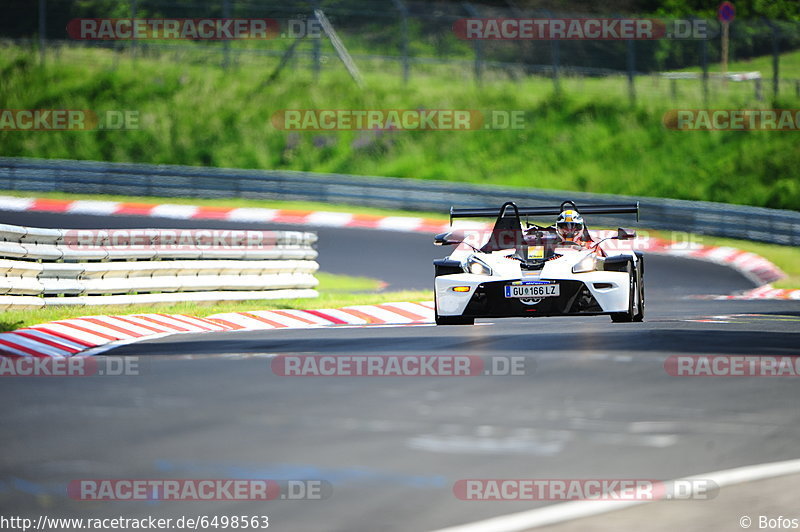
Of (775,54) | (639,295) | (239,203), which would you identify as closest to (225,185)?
(239,203)

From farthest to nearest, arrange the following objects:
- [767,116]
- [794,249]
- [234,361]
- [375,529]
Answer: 1. [767,116]
2. [794,249]
3. [234,361]
4. [375,529]

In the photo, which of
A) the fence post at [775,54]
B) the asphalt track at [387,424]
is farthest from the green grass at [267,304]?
the fence post at [775,54]

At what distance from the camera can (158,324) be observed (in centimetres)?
1361

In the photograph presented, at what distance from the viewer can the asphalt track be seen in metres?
6.31

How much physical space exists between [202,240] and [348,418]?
8.24 meters

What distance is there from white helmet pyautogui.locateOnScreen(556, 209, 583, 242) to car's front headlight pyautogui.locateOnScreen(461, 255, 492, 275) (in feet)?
3.96

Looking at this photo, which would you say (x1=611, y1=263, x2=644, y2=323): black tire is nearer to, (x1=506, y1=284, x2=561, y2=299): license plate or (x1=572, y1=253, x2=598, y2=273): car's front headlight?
(x1=572, y1=253, x2=598, y2=273): car's front headlight

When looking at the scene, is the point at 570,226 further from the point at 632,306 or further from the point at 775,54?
the point at 775,54

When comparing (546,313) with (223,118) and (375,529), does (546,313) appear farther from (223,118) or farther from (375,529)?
(223,118)

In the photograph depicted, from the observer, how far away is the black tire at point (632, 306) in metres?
12.4

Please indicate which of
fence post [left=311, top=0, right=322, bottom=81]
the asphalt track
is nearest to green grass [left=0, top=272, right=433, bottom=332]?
the asphalt track

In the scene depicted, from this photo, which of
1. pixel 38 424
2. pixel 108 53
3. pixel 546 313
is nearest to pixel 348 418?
pixel 38 424

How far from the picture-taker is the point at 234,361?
1057 cm

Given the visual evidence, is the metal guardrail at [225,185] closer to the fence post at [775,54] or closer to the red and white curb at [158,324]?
the fence post at [775,54]
